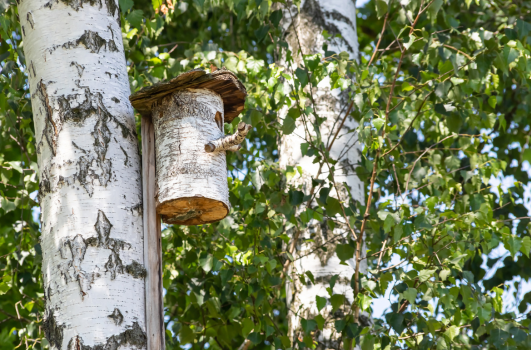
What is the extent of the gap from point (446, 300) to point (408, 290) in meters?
0.22

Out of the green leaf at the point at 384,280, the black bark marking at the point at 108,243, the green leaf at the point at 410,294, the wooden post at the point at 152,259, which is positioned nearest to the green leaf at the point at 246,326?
the green leaf at the point at 384,280

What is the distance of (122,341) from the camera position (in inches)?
61.9

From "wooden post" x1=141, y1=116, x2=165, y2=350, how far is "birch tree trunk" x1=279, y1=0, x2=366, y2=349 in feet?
3.25

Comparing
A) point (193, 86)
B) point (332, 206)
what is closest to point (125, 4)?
point (193, 86)

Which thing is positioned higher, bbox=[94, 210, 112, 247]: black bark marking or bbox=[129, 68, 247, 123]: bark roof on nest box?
bbox=[129, 68, 247, 123]: bark roof on nest box

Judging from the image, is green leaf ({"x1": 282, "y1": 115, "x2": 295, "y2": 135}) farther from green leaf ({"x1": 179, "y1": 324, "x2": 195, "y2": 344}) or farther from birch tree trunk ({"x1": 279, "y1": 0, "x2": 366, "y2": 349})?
green leaf ({"x1": 179, "y1": 324, "x2": 195, "y2": 344})

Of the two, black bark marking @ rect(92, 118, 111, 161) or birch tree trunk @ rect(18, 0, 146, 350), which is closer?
birch tree trunk @ rect(18, 0, 146, 350)

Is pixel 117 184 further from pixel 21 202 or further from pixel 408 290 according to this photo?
pixel 21 202

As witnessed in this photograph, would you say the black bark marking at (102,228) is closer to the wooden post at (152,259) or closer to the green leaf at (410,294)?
the wooden post at (152,259)

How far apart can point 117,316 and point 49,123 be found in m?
0.62

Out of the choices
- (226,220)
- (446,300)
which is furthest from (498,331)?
(226,220)

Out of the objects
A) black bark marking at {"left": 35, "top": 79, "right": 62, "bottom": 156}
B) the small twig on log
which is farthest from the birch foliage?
black bark marking at {"left": 35, "top": 79, "right": 62, "bottom": 156}

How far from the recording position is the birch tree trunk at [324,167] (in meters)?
2.89

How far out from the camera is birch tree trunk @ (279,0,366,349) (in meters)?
2.89
